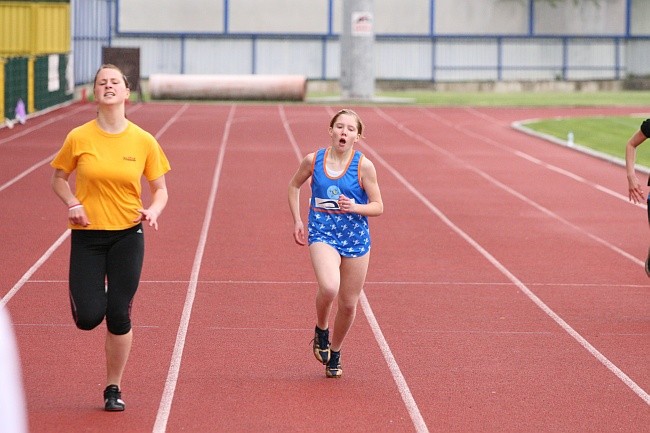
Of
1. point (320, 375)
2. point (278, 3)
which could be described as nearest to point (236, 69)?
point (278, 3)

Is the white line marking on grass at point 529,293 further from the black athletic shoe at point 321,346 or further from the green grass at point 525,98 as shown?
the green grass at point 525,98

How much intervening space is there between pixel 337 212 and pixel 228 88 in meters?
38.8

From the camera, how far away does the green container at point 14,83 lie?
31.7m

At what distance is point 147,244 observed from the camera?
1402 cm

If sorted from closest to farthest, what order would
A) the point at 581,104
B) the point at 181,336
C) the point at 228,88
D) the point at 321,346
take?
the point at 321,346 → the point at 181,336 → the point at 581,104 → the point at 228,88

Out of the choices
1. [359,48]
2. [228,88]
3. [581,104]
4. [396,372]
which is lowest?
[396,372]

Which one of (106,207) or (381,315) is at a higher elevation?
Result: (106,207)

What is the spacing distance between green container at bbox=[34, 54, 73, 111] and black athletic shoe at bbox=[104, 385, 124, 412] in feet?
97.9

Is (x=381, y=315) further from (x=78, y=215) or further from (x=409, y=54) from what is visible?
(x=409, y=54)

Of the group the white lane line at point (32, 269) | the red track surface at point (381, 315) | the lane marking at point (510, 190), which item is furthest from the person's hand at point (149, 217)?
the lane marking at point (510, 190)

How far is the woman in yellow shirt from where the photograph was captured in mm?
6734

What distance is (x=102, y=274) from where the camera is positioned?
6.81 metres

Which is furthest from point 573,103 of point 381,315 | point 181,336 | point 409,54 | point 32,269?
point 181,336

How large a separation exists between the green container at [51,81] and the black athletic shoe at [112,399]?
2984 cm
